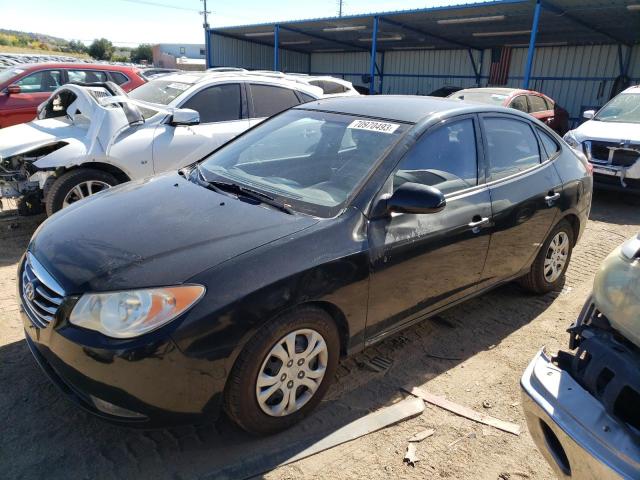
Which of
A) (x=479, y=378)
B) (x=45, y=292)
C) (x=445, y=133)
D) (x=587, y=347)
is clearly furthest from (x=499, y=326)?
(x=45, y=292)

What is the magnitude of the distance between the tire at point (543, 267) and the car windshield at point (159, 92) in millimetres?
4315

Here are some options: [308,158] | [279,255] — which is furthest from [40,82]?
[279,255]

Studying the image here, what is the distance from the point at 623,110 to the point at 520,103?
2282mm

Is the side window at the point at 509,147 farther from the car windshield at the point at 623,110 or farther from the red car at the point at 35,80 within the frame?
the red car at the point at 35,80

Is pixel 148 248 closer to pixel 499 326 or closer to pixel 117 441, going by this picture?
pixel 117 441

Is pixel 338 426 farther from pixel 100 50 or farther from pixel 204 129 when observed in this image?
A: pixel 100 50

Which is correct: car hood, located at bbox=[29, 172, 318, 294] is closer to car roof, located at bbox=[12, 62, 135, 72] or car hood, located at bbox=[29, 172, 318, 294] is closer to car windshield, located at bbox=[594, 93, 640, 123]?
car roof, located at bbox=[12, 62, 135, 72]

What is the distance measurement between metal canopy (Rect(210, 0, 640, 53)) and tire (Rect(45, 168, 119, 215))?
11.0m

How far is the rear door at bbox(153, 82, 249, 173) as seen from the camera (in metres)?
5.46

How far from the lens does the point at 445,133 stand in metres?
3.23

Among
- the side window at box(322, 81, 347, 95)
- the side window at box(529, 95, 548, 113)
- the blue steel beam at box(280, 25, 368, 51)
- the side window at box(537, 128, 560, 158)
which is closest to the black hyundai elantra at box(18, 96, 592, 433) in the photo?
the side window at box(537, 128, 560, 158)

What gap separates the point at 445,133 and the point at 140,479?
8.61 ft

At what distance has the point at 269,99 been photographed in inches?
249

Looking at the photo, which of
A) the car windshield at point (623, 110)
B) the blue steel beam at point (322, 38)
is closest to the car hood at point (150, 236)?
the car windshield at point (623, 110)
